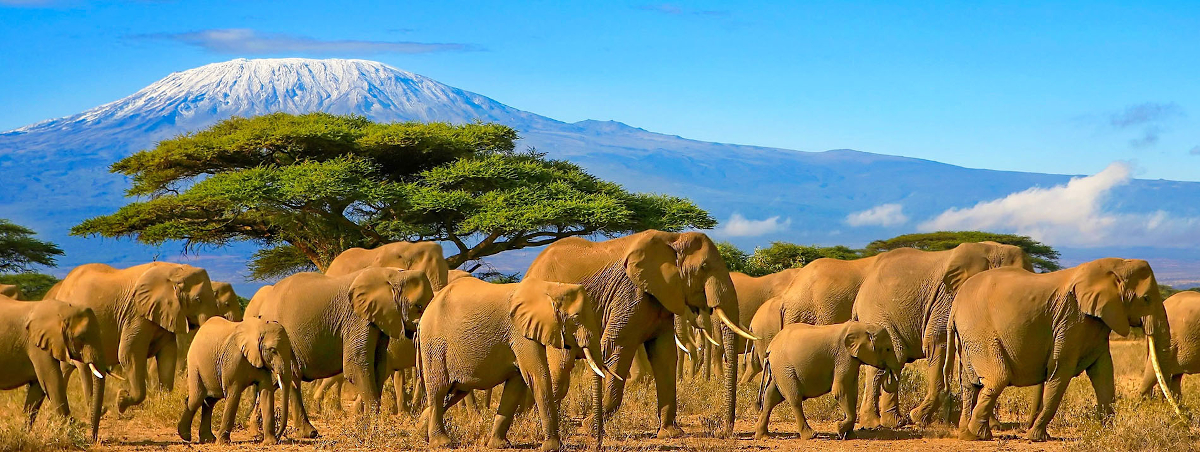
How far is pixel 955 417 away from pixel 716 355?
8596 millimetres

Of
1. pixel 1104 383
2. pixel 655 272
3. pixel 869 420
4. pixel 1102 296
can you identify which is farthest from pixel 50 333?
pixel 1104 383

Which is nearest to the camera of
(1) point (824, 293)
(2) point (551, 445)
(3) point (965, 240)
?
(2) point (551, 445)

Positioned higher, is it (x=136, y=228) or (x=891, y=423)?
(x=891, y=423)

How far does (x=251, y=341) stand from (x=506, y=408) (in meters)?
2.47

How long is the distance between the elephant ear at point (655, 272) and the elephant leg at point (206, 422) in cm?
422

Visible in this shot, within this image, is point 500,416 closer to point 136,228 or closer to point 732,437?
point 732,437

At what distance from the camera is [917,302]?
13875 mm

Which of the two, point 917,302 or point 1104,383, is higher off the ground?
point 917,302

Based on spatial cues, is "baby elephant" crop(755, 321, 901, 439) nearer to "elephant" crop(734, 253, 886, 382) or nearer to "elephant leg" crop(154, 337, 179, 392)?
"elephant" crop(734, 253, 886, 382)

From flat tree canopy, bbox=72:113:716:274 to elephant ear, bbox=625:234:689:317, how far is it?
20830 millimetres

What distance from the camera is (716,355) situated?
22.0 metres

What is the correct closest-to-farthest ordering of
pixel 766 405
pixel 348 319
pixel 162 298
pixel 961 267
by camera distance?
1. pixel 766 405
2. pixel 348 319
3. pixel 961 267
4. pixel 162 298

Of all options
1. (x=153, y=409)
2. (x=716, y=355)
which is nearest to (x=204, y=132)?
(x=716, y=355)

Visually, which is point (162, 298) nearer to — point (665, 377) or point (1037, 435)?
point (665, 377)
